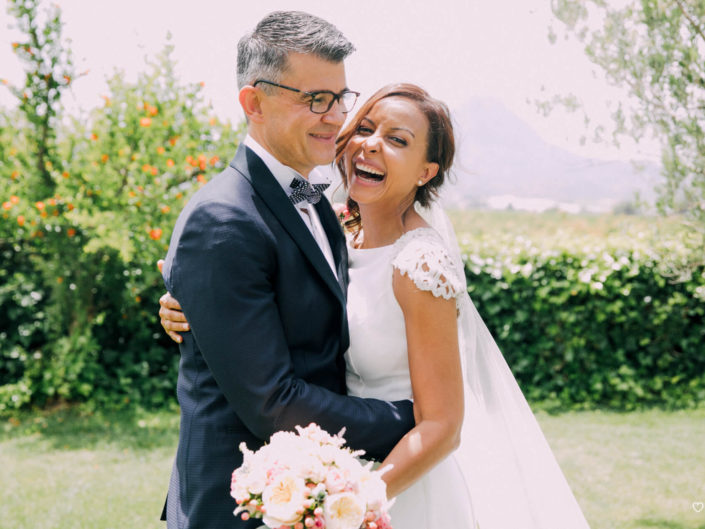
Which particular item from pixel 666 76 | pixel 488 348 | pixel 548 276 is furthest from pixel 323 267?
pixel 548 276

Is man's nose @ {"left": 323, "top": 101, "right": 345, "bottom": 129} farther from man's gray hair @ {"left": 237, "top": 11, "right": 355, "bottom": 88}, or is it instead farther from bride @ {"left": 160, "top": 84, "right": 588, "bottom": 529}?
bride @ {"left": 160, "top": 84, "right": 588, "bottom": 529}

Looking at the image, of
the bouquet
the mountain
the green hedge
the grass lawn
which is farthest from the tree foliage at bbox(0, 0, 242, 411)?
the bouquet

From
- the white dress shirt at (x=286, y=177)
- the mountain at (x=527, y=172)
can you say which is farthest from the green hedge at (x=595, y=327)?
the white dress shirt at (x=286, y=177)

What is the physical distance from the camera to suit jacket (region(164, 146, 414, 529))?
6.29ft

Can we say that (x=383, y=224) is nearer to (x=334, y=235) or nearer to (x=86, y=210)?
(x=334, y=235)

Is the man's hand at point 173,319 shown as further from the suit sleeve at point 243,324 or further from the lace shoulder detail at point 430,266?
the lace shoulder detail at point 430,266

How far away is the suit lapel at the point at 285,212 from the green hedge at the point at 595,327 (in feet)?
22.4

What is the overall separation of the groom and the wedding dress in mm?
240

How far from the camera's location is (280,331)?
197 centimetres

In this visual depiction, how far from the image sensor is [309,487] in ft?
5.47

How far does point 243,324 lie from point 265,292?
127 millimetres

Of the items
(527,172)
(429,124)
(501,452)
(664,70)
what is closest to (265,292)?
(429,124)

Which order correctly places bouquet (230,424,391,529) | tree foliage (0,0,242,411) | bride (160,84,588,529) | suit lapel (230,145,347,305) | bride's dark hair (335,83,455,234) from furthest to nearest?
tree foliage (0,0,242,411) → bride's dark hair (335,83,455,234) → bride (160,84,588,529) → suit lapel (230,145,347,305) → bouquet (230,424,391,529)

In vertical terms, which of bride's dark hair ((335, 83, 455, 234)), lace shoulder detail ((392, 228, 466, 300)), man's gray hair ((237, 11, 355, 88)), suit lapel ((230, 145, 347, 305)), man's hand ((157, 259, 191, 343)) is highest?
man's gray hair ((237, 11, 355, 88))
